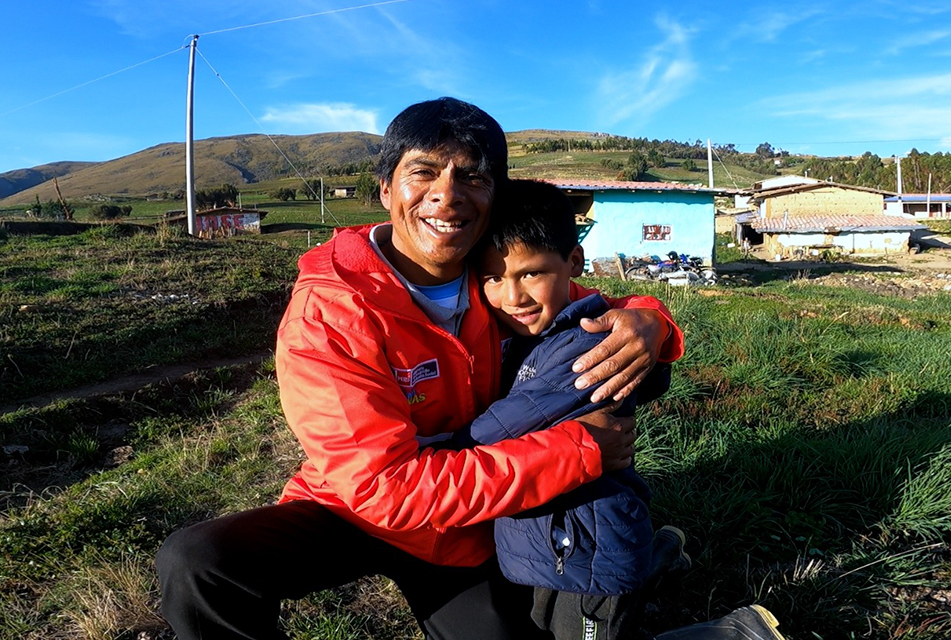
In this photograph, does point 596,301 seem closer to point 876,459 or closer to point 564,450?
point 564,450

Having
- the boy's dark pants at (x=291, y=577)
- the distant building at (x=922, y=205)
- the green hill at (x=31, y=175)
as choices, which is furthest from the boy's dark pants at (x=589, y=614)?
the green hill at (x=31, y=175)

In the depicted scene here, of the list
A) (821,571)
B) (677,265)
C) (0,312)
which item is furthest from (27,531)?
(677,265)

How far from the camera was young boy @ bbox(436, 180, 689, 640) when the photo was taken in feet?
5.31

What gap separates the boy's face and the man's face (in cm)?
11

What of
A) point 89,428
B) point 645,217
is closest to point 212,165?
point 645,217

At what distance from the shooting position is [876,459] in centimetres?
291

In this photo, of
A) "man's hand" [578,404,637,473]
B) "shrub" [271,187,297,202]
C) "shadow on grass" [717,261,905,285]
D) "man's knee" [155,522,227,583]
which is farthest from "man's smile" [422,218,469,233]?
"shrub" [271,187,297,202]

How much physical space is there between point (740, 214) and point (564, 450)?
46370mm

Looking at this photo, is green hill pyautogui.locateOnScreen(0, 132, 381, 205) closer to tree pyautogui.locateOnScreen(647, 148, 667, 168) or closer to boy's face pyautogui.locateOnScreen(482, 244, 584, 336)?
tree pyautogui.locateOnScreen(647, 148, 667, 168)

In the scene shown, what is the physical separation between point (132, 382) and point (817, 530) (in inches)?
221

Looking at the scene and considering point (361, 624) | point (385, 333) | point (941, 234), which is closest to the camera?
point (385, 333)

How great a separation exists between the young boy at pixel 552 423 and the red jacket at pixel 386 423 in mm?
128

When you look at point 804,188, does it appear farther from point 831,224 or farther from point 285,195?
point 285,195

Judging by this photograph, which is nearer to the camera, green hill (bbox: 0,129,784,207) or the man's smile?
the man's smile
